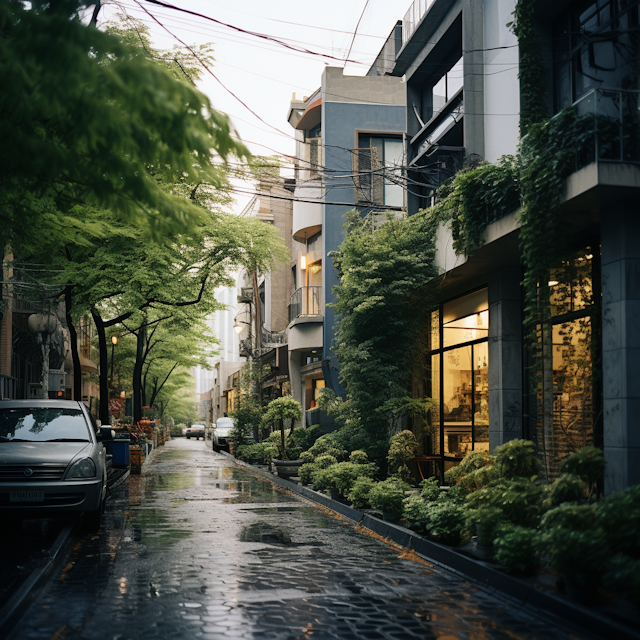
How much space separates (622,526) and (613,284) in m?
5.05

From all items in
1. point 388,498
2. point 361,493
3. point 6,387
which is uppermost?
point 6,387

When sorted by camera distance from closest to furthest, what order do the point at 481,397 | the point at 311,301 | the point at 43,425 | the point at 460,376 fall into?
1. the point at 43,425
2. the point at 481,397
3. the point at 460,376
4. the point at 311,301

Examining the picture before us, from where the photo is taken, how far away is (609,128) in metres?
10.9

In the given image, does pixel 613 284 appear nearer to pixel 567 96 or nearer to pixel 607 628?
pixel 567 96

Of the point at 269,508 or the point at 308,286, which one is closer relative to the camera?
the point at 269,508

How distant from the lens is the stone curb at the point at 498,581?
612 cm

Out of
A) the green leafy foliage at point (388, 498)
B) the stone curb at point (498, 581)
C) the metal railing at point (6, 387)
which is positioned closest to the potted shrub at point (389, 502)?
the green leafy foliage at point (388, 498)

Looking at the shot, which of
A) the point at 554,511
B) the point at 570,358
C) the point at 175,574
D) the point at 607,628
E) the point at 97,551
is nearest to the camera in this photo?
the point at 607,628

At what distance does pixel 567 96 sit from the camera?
1359cm

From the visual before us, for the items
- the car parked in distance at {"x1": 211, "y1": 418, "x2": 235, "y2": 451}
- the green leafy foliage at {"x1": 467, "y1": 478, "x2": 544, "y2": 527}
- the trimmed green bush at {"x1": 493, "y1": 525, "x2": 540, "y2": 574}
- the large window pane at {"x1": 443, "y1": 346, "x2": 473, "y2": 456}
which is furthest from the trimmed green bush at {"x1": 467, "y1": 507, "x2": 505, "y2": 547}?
the car parked in distance at {"x1": 211, "y1": 418, "x2": 235, "y2": 451}

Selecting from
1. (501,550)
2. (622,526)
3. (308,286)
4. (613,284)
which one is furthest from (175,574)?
(308,286)

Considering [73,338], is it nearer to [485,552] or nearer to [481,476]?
[481,476]

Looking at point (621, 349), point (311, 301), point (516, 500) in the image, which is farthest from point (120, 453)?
point (516, 500)

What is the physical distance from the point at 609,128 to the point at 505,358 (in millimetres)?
5836
